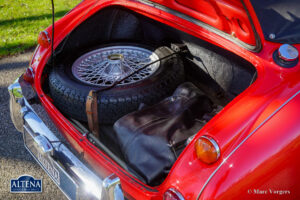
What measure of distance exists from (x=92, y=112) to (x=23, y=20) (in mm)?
4079

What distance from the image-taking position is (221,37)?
1.80 metres

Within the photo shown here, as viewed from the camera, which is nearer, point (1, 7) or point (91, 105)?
point (91, 105)

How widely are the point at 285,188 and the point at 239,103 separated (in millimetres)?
413

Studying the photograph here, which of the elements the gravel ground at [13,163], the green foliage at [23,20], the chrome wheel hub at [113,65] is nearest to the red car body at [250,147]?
the chrome wheel hub at [113,65]

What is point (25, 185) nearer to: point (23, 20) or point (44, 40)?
point (44, 40)

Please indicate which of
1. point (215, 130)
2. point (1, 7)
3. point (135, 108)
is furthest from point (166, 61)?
point (1, 7)

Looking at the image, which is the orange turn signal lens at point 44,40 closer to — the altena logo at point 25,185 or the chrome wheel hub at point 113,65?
the chrome wheel hub at point 113,65

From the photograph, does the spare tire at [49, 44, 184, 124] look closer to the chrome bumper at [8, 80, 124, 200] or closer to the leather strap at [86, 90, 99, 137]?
the leather strap at [86, 90, 99, 137]

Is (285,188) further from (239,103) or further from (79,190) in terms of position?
(79,190)

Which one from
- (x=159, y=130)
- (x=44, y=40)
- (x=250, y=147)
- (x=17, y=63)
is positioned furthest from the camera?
(x=17, y=63)

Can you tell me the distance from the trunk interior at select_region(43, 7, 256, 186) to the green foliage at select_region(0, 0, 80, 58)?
7.31 ft

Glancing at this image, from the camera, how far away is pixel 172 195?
4.36 feet

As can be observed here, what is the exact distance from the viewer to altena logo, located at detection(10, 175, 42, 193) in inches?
93.4

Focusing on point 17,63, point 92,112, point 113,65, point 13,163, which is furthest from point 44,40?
point 17,63
